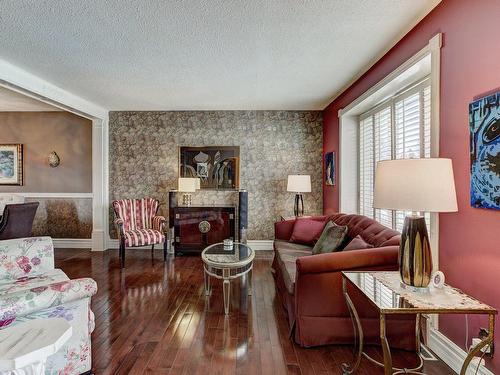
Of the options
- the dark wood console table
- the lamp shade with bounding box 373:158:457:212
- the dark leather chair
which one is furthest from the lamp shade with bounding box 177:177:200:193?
the lamp shade with bounding box 373:158:457:212

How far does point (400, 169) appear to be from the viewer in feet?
4.97

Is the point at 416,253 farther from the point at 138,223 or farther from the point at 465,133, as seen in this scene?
the point at 138,223

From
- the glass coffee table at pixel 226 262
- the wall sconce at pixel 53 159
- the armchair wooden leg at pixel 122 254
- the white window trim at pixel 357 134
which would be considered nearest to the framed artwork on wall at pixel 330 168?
the white window trim at pixel 357 134

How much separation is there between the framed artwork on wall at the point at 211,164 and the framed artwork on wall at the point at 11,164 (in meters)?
3.00

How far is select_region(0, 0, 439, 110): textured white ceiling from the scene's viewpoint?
6.98 ft

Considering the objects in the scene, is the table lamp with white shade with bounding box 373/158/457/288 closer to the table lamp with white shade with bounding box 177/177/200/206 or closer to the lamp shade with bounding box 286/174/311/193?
the lamp shade with bounding box 286/174/311/193

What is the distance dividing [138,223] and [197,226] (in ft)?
3.24

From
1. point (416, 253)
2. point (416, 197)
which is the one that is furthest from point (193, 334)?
point (416, 197)

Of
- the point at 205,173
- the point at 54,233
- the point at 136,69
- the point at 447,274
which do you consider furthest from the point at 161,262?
the point at 447,274

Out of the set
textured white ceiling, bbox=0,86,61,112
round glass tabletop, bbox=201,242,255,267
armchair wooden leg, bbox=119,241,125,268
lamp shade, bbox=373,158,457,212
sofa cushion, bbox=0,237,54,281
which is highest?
textured white ceiling, bbox=0,86,61,112

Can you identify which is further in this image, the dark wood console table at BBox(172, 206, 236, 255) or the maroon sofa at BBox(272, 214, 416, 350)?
Answer: the dark wood console table at BBox(172, 206, 236, 255)

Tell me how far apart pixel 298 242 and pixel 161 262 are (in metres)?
2.25

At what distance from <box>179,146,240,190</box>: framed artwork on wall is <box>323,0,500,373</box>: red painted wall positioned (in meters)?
3.47

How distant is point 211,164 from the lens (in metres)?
5.19
